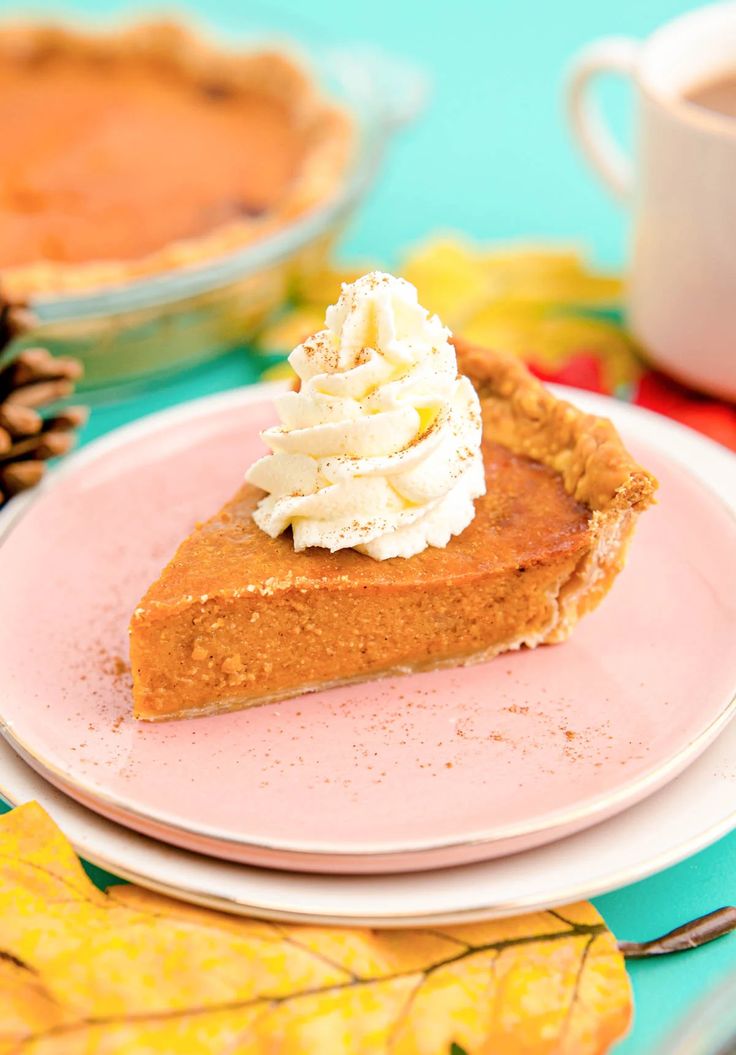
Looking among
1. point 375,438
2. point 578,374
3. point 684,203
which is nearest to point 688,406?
point 578,374

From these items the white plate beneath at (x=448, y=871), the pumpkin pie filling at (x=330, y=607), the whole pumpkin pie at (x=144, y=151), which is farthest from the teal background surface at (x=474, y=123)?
the white plate beneath at (x=448, y=871)

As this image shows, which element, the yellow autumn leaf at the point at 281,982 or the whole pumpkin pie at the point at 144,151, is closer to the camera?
the yellow autumn leaf at the point at 281,982

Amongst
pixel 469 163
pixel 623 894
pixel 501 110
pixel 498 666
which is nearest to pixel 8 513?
pixel 498 666

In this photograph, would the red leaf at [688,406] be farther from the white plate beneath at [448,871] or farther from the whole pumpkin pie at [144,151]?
the white plate beneath at [448,871]

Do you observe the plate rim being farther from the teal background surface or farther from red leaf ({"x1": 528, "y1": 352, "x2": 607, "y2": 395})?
the teal background surface

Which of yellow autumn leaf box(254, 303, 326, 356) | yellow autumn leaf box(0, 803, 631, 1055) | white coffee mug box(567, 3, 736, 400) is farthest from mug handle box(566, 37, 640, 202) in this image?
yellow autumn leaf box(0, 803, 631, 1055)

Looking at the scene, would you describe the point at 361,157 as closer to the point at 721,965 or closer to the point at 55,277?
the point at 55,277
